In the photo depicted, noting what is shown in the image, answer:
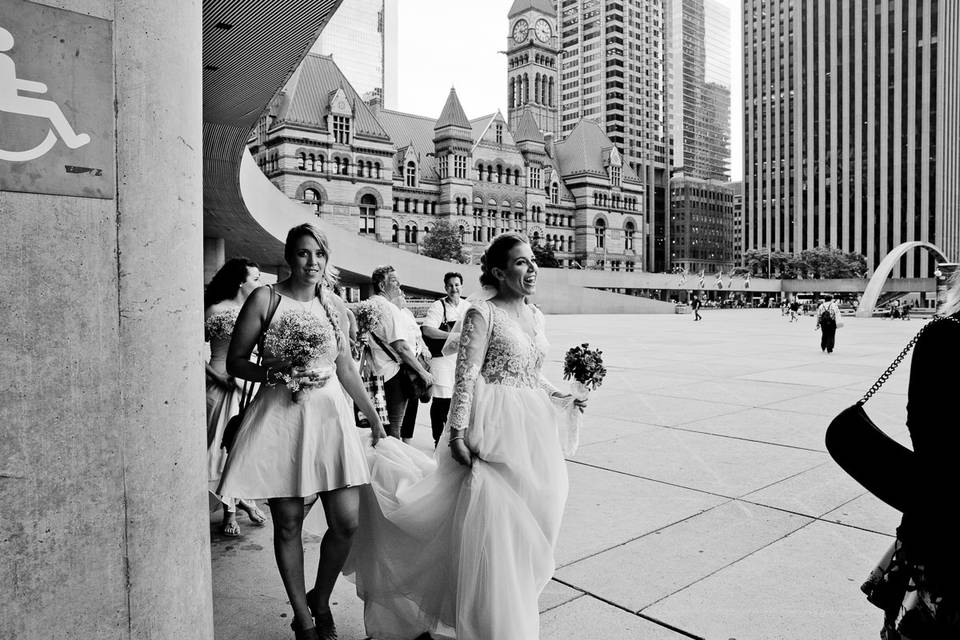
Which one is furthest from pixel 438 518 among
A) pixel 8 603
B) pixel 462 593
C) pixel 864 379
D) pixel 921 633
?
pixel 864 379

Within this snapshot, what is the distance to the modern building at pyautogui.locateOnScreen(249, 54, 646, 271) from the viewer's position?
72.5 metres

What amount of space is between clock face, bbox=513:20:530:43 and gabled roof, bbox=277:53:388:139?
171ft

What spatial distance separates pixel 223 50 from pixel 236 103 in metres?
3.31

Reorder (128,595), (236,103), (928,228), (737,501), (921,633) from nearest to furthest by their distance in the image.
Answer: (921,633), (128,595), (737,501), (236,103), (928,228)

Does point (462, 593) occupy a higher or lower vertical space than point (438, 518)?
lower

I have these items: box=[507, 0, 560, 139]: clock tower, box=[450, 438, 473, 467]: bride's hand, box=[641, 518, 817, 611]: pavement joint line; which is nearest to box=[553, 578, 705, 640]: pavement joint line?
box=[641, 518, 817, 611]: pavement joint line

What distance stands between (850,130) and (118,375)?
150774mm

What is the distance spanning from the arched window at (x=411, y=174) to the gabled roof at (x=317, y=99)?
27.6ft

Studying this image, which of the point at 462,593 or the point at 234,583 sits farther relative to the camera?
the point at 234,583

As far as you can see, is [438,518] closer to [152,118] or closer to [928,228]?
[152,118]

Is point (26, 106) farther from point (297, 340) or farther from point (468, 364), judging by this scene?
point (468, 364)

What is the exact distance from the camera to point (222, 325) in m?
5.36

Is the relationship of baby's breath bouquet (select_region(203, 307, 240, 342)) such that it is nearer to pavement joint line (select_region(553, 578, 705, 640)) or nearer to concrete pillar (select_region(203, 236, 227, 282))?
pavement joint line (select_region(553, 578, 705, 640))

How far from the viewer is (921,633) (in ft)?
6.61
